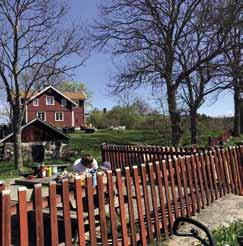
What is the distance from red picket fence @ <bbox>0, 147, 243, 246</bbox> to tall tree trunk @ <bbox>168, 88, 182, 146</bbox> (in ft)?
48.1

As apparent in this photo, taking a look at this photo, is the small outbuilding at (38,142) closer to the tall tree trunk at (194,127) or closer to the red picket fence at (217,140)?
the tall tree trunk at (194,127)

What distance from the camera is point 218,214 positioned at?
737 centimetres

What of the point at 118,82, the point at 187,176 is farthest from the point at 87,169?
the point at 118,82

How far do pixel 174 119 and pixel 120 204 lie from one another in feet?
62.4

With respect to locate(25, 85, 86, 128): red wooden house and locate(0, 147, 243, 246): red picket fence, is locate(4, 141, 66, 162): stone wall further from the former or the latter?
locate(25, 85, 86, 128): red wooden house

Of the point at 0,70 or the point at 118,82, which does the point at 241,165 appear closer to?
the point at 0,70

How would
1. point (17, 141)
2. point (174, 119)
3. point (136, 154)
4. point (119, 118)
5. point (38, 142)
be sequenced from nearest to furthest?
point (136, 154)
point (17, 141)
point (174, 119)
point (38, 142)
point (119, 118)

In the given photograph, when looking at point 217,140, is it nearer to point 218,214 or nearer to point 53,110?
point 218,214

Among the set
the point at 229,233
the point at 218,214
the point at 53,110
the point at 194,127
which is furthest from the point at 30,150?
the point at 53,110

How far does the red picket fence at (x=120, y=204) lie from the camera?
172 inches

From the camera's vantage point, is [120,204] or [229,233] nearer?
[120,204]

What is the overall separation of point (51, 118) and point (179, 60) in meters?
47.8

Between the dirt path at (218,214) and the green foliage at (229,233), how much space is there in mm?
295

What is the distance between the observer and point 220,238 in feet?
18.6
